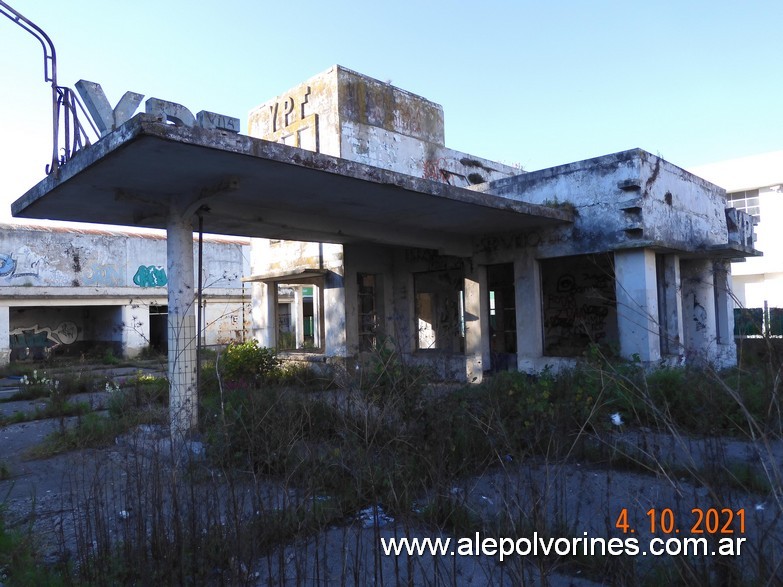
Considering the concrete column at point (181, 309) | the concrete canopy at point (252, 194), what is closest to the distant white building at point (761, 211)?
the concrete canopy at point (252, 194)

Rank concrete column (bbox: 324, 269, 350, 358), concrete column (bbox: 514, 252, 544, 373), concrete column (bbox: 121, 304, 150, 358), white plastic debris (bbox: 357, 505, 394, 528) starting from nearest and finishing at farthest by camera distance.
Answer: white plastic debris (bbox: 357, 505, 394, 528), concrete column (bbox: 514, 252, 544, 373), concrete column (bbox: 324, 269, 350, 358), concrete column (bbox: 121, 304, 150, 358)

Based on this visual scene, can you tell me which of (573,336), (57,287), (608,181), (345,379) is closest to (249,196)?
(345,379)

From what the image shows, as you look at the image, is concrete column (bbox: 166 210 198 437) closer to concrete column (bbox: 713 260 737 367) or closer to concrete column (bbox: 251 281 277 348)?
concrete column (bbox: 251 281 277 348)

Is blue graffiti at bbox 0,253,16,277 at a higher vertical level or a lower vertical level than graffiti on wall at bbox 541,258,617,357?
higher

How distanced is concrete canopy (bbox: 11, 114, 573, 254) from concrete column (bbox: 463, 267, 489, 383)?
3.89ft

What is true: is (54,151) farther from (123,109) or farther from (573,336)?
(573,336)

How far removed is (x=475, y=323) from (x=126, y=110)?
7.40 m

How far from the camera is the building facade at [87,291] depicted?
67.5ft

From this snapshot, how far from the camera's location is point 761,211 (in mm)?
23453

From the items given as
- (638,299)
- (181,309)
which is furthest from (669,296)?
(181,309)

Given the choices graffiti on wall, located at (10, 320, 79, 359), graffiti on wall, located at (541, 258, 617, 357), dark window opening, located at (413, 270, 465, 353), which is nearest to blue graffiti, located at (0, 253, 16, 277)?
graffiti on wall, located at (10, 320, 79, 359)

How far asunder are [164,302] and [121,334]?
2.23m

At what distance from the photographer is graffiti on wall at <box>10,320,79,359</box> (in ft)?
72.1

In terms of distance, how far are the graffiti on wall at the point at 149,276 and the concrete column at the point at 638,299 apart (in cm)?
2033
